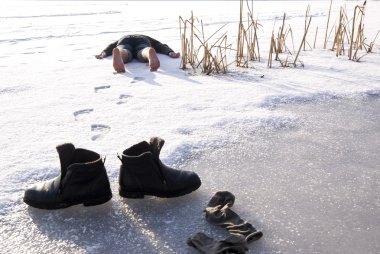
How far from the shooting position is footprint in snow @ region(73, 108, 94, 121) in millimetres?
2029

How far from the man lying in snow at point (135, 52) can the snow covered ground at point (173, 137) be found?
78 millimetres

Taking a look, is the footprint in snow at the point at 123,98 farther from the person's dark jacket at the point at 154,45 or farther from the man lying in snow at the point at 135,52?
the person's dark jacket at the point at 154,45

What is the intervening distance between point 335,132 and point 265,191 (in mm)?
646

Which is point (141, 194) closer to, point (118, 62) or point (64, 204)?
point (64, 204)

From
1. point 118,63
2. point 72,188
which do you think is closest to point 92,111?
point 118,63

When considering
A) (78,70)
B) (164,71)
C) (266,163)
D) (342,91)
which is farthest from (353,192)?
(78,70)

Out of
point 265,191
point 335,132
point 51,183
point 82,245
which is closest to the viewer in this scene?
point 82,245

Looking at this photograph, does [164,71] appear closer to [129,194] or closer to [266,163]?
[266,163]

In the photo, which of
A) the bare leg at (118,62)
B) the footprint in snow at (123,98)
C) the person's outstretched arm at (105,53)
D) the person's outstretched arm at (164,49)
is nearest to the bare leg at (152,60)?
the bare leg at (118,62)

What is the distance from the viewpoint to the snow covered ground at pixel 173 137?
1103mm

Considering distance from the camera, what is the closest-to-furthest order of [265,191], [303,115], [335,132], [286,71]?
[265,191]
[335,132]
[303,115]
[286,71]

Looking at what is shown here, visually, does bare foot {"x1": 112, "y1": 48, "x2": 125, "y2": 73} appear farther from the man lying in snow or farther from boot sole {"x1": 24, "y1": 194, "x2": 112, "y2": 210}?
boot sole {"x1": 24, "y1": 194, "x2": 112, "y2": 210}

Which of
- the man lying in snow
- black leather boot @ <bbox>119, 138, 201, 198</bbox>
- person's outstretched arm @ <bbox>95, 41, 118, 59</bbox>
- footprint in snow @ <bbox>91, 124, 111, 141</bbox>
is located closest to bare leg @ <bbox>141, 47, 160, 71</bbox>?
the man lying in snow

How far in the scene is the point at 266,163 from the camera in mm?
1525
